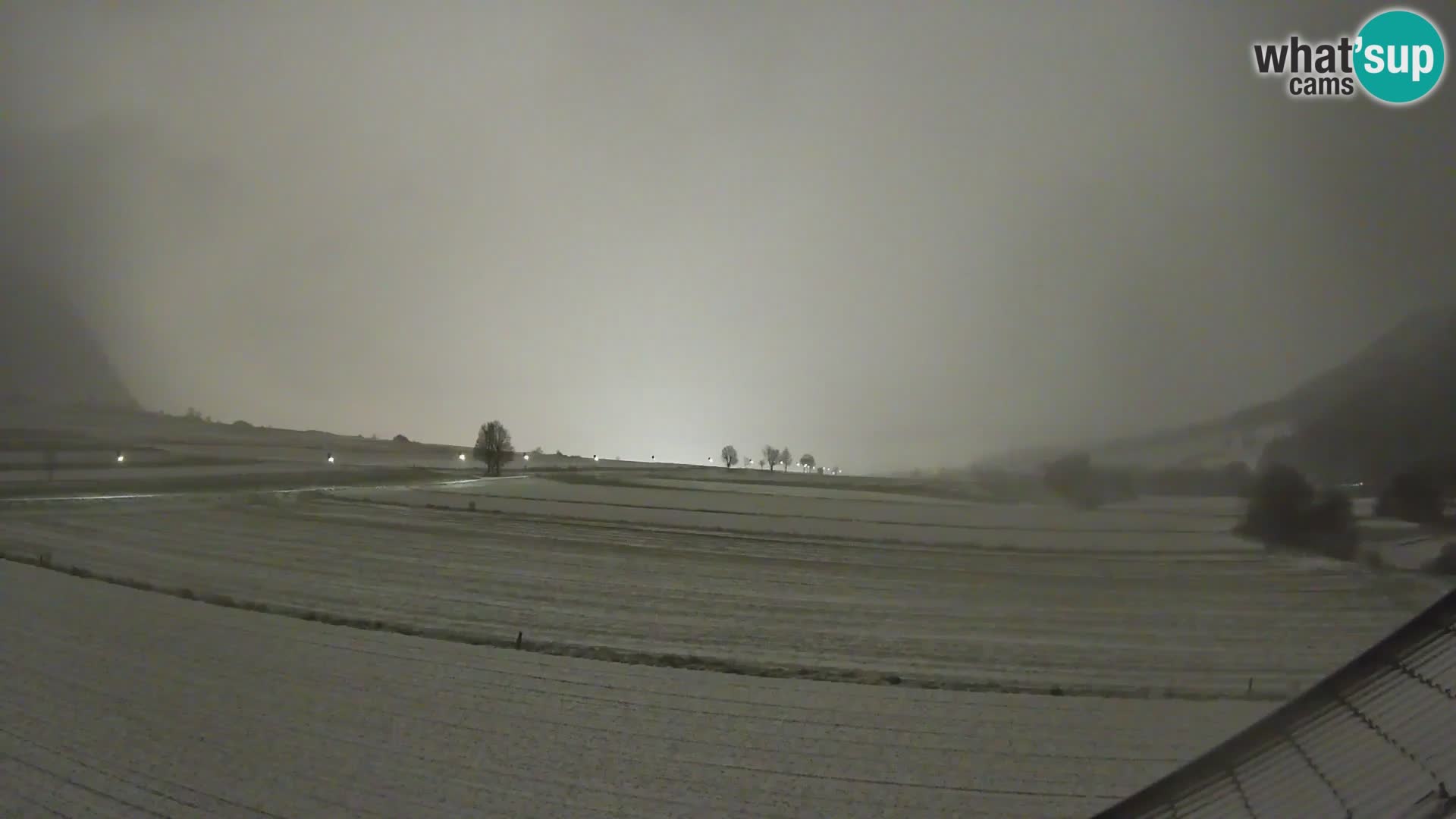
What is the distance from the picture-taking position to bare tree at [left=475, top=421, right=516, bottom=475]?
715 inches

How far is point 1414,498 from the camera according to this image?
11.3 ft

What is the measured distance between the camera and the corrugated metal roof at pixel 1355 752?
1091 mm

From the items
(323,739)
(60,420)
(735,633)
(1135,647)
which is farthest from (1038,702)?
(60,420)

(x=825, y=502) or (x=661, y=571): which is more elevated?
(x=825, y=502)

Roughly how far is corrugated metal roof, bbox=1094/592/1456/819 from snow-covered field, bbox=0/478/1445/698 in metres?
1.75

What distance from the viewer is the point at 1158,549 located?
487 centimetres

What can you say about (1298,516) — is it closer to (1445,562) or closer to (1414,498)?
(1414,498)

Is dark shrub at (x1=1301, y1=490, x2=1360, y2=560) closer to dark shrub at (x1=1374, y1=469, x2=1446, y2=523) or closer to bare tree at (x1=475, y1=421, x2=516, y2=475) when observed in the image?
dark shrub at (x1=1374, y1=469, x2=1446, y2=523)

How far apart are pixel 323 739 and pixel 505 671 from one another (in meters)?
1.26

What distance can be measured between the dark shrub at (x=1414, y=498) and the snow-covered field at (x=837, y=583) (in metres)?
0.35

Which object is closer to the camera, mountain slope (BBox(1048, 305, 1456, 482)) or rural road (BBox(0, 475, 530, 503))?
mountain slope (BBox(1048, 305, 1456, 482))

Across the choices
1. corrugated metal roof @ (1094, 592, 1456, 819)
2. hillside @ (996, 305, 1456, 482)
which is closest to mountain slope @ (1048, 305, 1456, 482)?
hillside @ (996, 305, 1456, 482)

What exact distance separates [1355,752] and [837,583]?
5752mm

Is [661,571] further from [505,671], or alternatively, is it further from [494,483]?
[494,483]
